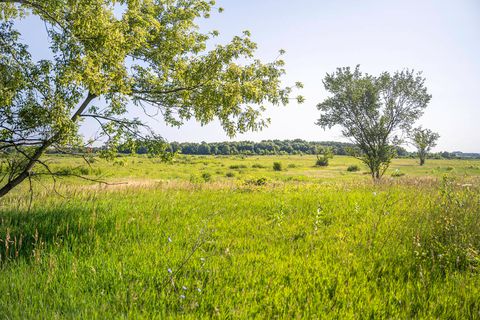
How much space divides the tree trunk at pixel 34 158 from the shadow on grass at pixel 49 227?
0.60m

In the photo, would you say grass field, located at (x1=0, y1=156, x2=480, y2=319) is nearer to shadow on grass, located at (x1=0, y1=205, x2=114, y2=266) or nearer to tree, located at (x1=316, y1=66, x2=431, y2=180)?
shadow on grass, located at (x1=0, y1=205, x2=114, y2=266)

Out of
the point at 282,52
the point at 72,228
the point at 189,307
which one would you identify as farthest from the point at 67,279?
the point at 282,52

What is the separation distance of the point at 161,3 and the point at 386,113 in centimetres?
2560

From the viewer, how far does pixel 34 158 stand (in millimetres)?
Result: 6203

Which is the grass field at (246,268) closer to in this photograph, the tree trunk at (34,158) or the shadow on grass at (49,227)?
the shadow on grass at (49,227)

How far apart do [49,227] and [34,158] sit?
1.97 meters

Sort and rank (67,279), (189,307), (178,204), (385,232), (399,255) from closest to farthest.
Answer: (189,307) → (67,279) → (399,255) → (385,232) → (178,204)

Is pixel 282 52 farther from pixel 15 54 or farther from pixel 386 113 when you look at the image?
pixel 386 113

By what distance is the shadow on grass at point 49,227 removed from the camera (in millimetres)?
4395

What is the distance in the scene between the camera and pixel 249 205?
7.79m

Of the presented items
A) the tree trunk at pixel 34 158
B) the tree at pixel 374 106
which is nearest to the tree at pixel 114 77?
the tree trunk at pixel 34 158

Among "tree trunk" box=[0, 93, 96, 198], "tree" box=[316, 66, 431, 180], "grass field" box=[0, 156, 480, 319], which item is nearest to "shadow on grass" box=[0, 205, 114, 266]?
"grass field" box=[0, 156, 480, 319]

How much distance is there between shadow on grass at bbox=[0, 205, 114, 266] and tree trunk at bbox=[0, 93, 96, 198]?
1.96ft

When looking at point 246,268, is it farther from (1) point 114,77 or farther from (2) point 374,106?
(2) point 374,106
